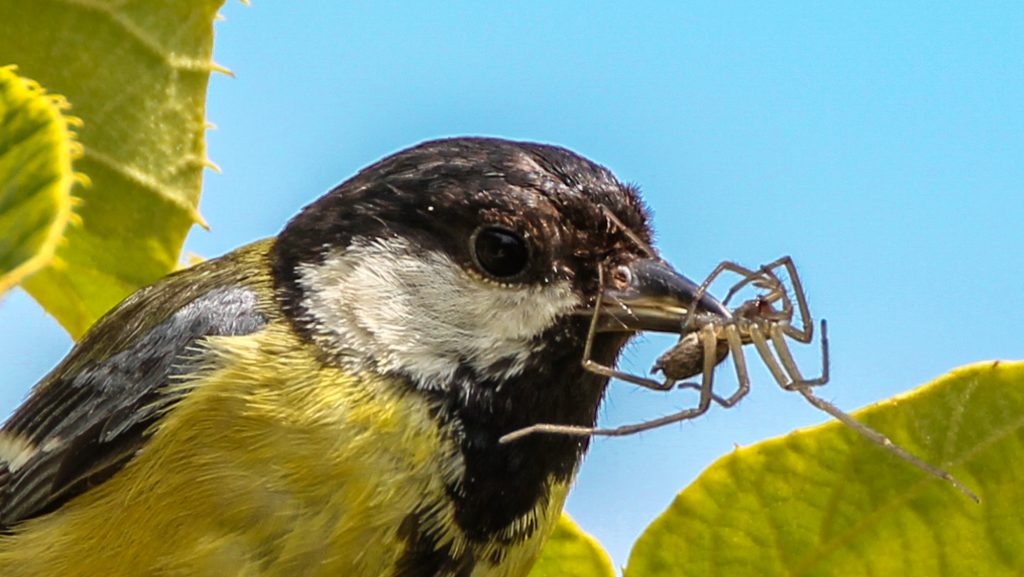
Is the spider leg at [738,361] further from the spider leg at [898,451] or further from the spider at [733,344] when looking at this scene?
the spider leg at [898,451]

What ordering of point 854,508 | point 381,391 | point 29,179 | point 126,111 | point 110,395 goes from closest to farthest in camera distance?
point 29,179
point 854,508
point 126,111
point 381,391
point 110,395

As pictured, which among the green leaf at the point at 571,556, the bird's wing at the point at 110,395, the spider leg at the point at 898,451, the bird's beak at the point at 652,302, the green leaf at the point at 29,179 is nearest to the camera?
the green leaf at the point at 29,179

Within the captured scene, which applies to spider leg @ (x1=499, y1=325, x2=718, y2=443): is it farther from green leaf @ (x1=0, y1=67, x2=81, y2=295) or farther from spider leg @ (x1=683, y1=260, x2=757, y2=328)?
green leaf @ (x1=0, y1=67, x2=81, y2=295)

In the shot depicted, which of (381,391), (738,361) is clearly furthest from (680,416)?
(381,391)

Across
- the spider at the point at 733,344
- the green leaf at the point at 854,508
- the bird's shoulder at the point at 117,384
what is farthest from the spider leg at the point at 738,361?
the bird's shoulder at the point at 117,384

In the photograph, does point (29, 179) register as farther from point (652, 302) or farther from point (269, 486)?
point (652, 302)
